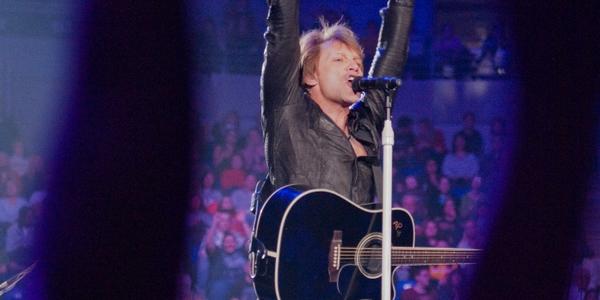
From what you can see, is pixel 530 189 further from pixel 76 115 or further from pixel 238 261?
pixel 76 115

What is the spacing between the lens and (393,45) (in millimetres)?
3512

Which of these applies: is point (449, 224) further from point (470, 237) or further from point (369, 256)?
point (369, 256)

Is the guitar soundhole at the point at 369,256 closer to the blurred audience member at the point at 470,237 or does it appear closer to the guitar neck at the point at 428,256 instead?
the guitar neck at the point at 428,256

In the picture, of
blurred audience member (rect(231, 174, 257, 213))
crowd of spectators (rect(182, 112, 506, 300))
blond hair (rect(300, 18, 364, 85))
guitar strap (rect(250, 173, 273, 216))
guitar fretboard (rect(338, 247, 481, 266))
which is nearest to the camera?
guitar fretboard (rect(338, 247, 481, 266))

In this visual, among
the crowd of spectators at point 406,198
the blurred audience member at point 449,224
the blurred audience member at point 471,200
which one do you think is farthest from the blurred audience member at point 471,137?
the blurred audience member at point 449,224

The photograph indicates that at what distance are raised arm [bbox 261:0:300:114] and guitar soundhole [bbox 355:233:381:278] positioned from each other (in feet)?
2.02

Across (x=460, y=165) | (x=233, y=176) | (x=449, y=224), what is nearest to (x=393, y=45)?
(x=449, y=224)

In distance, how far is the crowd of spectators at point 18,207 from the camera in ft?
21.6

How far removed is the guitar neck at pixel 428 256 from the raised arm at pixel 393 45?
62 cm

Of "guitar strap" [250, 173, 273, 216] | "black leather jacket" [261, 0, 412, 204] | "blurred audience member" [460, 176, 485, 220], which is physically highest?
"black leather jacket" [261, 0, 412, 204]

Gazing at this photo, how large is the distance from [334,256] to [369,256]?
0.58 ft

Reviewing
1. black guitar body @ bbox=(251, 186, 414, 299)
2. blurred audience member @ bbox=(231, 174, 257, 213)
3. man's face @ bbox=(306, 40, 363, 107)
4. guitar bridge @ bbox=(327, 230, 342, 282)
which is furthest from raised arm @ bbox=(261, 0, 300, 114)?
blurred audience member @ bbox=(231, 174, 257, 213)

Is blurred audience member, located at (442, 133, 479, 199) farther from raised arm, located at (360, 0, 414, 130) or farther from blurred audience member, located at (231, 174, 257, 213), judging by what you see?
raised arm, located at (360, 0, 414, 130)

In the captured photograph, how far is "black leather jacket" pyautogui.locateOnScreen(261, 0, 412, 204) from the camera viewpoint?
307cm
